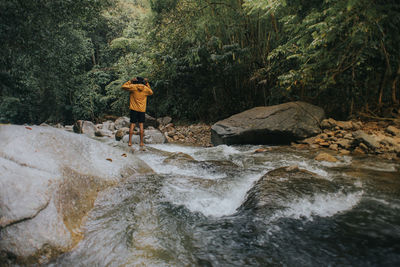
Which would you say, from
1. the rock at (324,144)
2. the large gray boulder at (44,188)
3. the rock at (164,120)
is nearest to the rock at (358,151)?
Result: the rock at (324,144)

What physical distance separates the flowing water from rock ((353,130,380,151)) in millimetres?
1233

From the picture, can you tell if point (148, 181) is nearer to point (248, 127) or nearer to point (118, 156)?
point (118, 156)

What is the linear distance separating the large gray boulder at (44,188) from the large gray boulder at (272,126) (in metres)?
3.59

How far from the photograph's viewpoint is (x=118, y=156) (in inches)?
138

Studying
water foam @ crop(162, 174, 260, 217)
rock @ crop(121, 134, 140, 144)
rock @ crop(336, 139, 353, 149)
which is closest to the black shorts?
rock @ crop(121, 134, 140, 144)

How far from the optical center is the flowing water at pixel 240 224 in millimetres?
1616

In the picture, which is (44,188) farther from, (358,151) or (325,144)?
(325,144)

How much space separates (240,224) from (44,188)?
1.75 m

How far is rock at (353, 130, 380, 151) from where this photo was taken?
4.33 metres

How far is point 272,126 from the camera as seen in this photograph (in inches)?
228

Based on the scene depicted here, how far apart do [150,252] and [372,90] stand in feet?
22.9

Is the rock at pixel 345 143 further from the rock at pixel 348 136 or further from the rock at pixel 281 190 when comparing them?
the rock at pixel 281 190

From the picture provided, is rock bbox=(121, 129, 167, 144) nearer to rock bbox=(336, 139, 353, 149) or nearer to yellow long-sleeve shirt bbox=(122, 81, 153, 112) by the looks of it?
yellow long-sleeve shirt bbox=(122, 81, 153, 112)

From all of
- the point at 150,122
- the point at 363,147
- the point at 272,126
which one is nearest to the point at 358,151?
the point at 363,147
